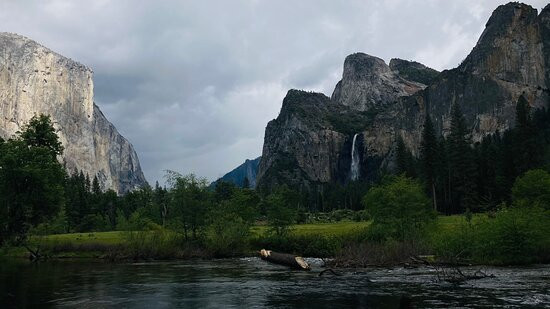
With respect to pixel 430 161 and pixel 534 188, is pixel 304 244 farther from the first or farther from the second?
pixel 430 161

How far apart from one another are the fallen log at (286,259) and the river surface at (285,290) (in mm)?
1885

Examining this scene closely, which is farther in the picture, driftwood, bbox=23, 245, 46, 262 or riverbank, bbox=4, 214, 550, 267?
driftwood, bbox=23, 245, 46, 262

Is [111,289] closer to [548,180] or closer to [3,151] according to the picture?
[3,151]

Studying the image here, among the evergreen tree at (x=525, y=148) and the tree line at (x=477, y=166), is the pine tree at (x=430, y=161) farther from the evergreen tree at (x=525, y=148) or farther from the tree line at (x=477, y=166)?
the evergreen tree at (x=525, y=148)

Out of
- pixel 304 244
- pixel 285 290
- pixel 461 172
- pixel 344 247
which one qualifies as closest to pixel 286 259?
pixel 344 247

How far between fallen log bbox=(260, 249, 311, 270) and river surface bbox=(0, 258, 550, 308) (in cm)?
188

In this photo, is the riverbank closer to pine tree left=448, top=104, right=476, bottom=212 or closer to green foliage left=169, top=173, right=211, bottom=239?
green foliage left=169, top=173, right=211, bottom=239

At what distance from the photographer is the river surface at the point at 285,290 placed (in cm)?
2327

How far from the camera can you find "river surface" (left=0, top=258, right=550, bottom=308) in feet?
76.3

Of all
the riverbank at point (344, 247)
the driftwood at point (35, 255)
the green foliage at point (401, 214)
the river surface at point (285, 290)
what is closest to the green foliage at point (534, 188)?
the riverbank at point (344, 247)

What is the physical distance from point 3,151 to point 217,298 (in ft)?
114

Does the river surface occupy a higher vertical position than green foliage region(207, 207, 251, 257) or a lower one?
lower

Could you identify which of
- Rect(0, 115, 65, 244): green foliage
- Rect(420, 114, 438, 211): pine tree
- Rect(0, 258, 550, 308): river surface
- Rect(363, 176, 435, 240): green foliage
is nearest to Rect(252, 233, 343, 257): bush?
Rect(363, 176, 435, 240): green foliage

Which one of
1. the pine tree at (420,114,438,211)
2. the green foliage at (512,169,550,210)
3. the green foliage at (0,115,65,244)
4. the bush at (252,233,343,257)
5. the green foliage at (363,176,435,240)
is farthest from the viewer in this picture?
the pine tree at (420,114,438,211)
